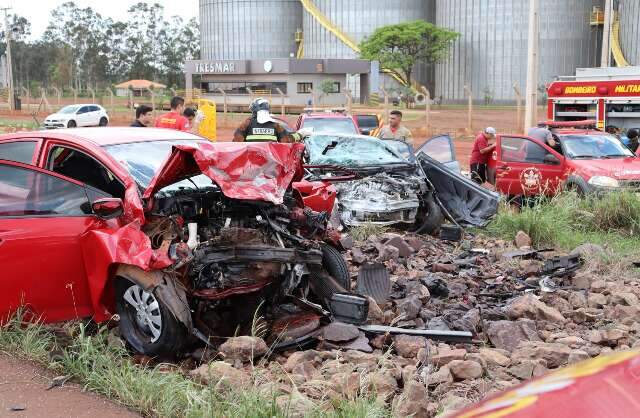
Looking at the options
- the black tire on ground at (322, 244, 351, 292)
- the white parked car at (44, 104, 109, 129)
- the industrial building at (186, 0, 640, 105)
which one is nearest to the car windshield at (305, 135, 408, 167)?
the black tire on ground at (322, 244, 351, 292)

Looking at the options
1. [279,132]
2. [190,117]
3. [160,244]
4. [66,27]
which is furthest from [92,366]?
[66,27]

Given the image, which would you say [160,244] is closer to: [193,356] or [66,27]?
[193,356]

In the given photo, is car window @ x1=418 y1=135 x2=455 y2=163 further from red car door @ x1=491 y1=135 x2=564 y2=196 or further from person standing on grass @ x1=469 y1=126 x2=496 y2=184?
person standing on grass @ x1=469 y1=126 x2=496 y2=184

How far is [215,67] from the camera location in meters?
62.4

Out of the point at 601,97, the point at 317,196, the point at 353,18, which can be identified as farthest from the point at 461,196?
the point at 353,18

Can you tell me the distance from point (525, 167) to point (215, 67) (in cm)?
5205

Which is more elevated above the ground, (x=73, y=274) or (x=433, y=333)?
(x=73, y=274)

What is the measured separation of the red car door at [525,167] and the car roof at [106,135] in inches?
296

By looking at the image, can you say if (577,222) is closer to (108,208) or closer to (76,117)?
(108,208)

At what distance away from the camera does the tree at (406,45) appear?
6391 centimetres

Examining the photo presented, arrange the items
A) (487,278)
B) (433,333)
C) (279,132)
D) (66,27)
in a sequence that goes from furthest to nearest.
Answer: (66,27) < (279,132) < (487,278) < (433,333)

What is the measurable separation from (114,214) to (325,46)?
7140cm

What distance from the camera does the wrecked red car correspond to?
17.6 ft

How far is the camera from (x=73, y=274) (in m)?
5.52
